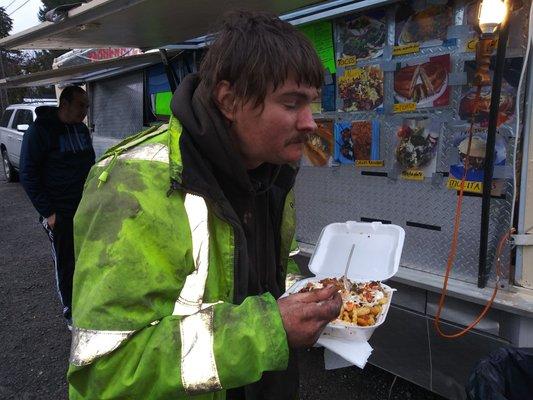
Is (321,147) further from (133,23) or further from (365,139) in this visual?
(133,23)

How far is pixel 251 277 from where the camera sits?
1.44 meters

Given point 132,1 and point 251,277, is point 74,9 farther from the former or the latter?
point 251,277

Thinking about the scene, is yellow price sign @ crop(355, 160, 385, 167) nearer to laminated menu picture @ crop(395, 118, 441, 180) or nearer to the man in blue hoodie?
laminated menu picture @ crop(395, 118, 441, 180)

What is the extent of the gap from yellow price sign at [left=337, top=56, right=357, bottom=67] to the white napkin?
214 centimetres

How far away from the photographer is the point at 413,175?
286cm

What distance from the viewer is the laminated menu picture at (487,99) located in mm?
2289

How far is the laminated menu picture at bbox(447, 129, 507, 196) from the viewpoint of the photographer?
2387mm

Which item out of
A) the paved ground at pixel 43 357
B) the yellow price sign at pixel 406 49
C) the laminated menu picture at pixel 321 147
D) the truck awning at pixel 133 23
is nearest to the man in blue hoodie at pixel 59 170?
the paved ground at pixel 43 357

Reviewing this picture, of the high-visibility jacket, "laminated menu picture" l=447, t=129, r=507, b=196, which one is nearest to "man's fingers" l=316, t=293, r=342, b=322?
the high-visibility jacket

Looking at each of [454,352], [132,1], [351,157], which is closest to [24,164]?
[132,1]

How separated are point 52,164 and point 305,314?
3.66 meters

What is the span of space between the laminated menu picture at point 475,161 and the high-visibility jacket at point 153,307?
6.13ft

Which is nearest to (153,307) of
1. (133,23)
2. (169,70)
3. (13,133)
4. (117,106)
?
(133,23)

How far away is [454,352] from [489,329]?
295 mm
